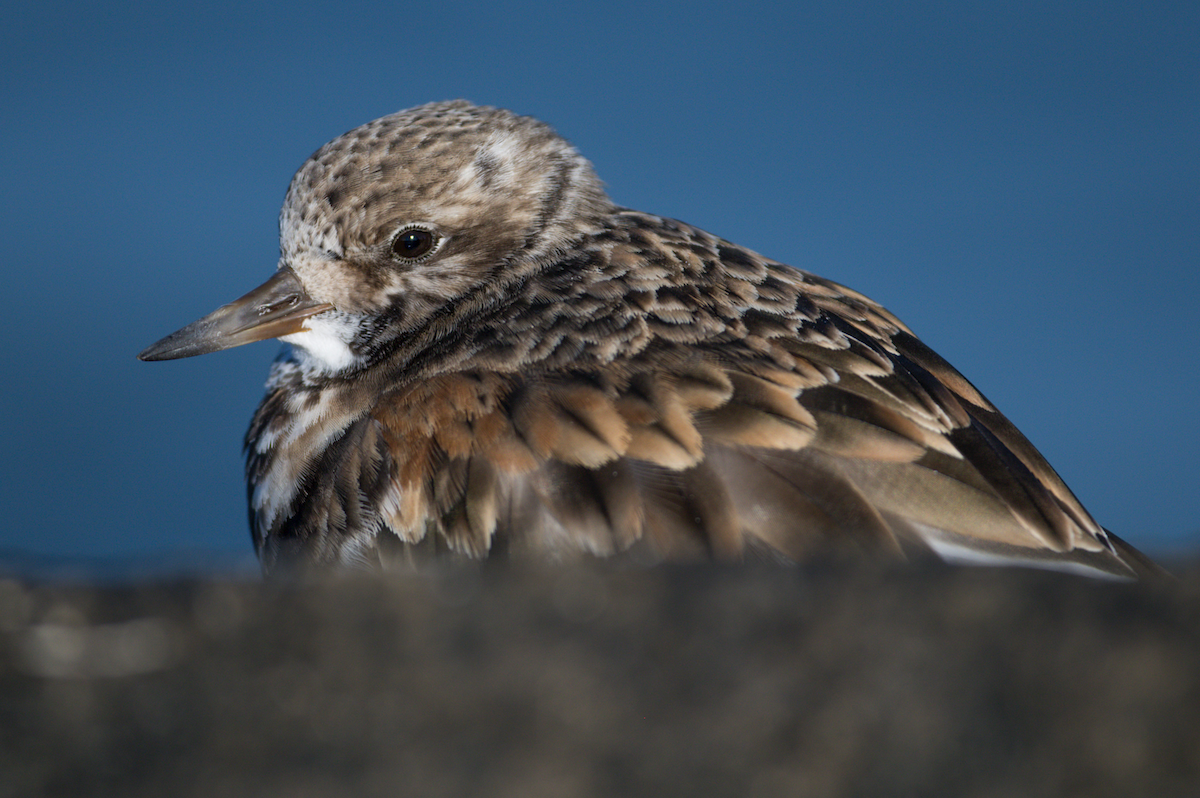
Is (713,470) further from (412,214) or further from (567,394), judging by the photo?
(412,214)

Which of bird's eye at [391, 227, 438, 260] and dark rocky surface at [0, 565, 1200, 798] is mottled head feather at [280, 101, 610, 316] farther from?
dark rocky surface at [0, 565, 1200, 798]

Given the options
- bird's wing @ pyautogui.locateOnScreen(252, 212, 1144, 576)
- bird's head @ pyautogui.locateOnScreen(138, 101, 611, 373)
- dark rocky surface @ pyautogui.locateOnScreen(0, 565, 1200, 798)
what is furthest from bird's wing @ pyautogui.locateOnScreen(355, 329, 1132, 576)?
dark rocky surface @ pyautogui.locateOnScreen(0, 565, 1200, 798)

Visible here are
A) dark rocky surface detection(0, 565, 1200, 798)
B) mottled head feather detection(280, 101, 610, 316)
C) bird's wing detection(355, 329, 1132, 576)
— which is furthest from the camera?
mottled head feather detection(280, 101, 610, 316)

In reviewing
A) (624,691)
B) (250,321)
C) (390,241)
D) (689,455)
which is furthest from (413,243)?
(624,691)

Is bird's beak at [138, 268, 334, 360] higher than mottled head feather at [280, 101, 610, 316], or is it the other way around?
mottled head feather at [280, 101, 610, 316]

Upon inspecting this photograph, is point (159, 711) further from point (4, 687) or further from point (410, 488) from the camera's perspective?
point (410, 488)

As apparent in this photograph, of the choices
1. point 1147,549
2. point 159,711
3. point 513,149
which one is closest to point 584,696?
point 159,711
